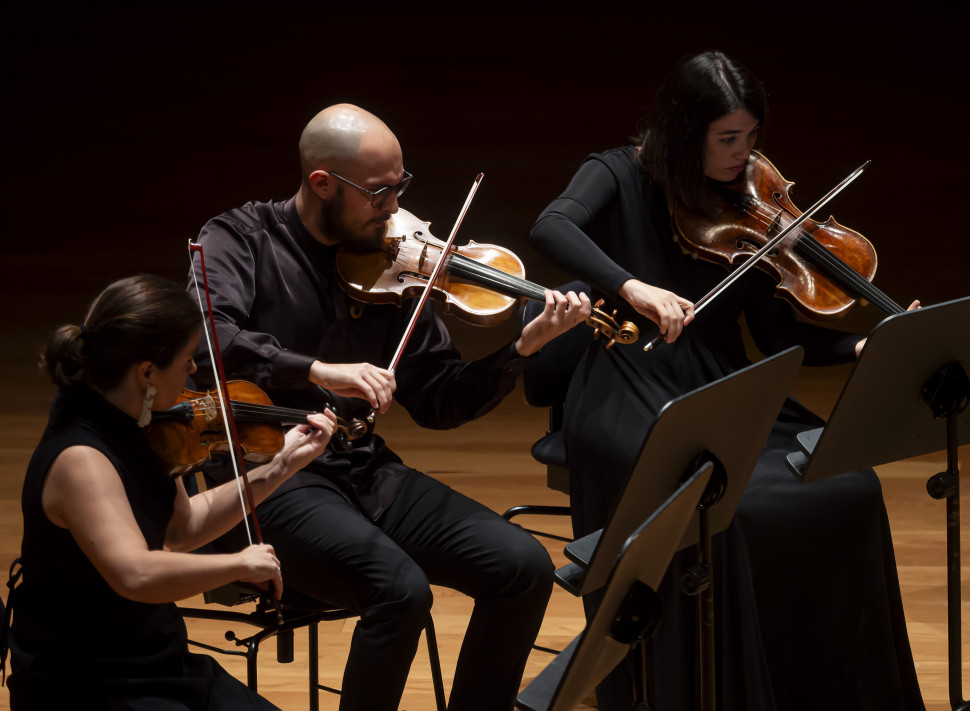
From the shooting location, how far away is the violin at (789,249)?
2016 millimetres

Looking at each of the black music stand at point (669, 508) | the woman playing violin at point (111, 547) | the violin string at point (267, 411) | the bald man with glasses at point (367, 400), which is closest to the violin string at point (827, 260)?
the bald man with glasses at point (367, 400)

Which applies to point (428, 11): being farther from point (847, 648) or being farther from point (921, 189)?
point (847, 648)

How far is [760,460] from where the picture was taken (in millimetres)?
2006

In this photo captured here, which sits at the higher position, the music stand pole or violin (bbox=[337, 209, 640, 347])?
violin (bbox=[337, 209, 640, 347])

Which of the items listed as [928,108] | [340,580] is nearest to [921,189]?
[928,108]

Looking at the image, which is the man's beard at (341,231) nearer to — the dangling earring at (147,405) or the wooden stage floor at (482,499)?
the dangling earring at (147,405)

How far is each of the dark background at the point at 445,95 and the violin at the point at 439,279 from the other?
12.0ft

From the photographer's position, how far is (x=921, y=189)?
5.84 meters

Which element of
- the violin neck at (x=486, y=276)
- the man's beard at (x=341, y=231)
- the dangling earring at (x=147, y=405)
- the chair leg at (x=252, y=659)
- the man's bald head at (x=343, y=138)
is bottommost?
the chair leg at (x=252, y=659)

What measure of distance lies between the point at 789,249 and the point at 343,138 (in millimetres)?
768

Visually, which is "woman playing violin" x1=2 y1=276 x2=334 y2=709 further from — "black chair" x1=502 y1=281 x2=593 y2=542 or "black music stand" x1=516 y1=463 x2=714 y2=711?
"black chair" x1=502 y1=281 x2=593 y2=542

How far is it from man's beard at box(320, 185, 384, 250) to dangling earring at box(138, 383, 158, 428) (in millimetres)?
557

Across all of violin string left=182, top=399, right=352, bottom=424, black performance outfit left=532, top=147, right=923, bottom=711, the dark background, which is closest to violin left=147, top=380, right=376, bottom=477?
violin string left=182, top=399, right=352, bottom=424

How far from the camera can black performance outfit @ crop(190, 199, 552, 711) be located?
1718 millimetres
